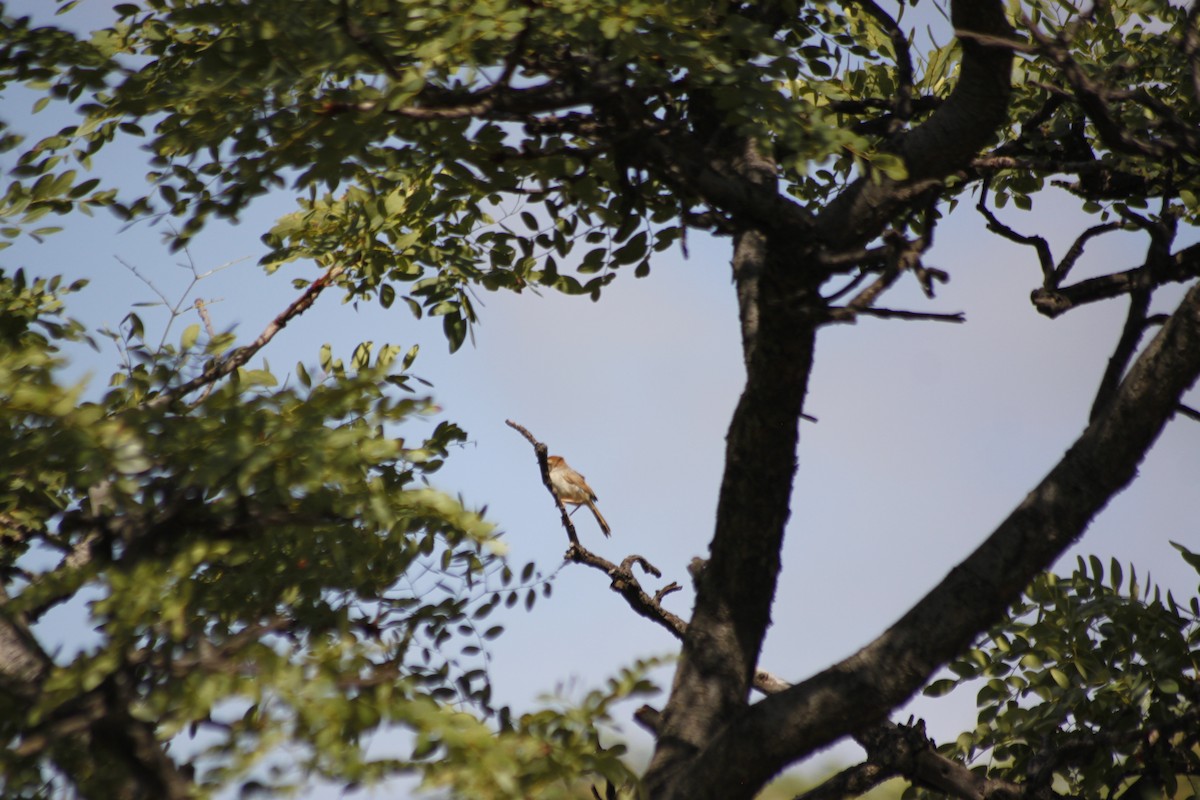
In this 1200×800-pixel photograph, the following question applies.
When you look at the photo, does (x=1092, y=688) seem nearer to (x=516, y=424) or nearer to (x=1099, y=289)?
(x=1099, y=289)

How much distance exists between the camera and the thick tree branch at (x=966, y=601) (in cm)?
411

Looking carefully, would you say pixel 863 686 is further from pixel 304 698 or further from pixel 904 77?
pixel 904 77

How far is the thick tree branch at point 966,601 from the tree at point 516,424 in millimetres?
13

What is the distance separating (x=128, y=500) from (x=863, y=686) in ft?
8.71

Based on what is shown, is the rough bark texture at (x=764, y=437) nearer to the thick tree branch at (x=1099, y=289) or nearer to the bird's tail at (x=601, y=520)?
the thick tree branch at (x=1099, y=289)

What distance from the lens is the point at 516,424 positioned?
5.68 m

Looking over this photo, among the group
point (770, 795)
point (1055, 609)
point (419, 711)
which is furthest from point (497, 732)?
point (770, 795)

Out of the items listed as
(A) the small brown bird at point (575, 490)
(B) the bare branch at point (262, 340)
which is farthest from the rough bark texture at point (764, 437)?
(A) the small brown bird at point (575, 490)

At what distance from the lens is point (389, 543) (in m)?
3.69

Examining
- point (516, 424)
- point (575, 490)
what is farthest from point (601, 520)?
point (516, 424)

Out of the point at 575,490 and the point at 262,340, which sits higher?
the point at 575,490

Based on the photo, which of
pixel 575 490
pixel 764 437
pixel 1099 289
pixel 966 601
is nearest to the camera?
pixel 966 601

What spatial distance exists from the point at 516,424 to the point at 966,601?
2451mm

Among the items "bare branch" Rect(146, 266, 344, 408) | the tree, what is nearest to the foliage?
the tree
